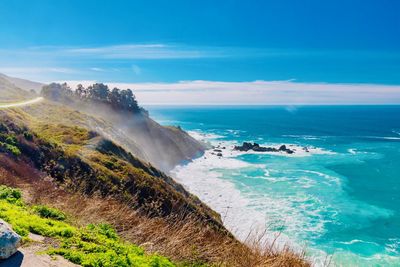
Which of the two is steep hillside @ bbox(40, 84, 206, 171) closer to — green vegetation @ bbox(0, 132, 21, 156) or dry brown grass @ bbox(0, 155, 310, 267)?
green vegetation @ bbox(0, 132, 21, 156)

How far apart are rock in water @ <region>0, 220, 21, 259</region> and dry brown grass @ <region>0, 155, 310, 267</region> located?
367 cm

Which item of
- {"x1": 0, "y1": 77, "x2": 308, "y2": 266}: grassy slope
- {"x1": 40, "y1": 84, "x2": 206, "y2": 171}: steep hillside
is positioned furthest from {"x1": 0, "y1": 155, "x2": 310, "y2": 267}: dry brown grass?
{"x1": 40, "y1": 84, "x2": 206, "y2": 171}: steep hillside

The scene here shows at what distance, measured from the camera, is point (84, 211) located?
12.4 meters

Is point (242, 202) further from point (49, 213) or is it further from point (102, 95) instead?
point (102, 95)

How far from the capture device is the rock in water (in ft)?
24.6

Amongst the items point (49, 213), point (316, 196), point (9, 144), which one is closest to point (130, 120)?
point (316, 196)

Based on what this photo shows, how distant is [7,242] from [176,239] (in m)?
4.69

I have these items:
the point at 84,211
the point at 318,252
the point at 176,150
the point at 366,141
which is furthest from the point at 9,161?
the point at 366,141

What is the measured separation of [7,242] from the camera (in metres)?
7.54

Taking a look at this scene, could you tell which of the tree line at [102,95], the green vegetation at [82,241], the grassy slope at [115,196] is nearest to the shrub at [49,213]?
the green vegetation at [82,241]

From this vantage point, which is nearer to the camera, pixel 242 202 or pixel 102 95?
pixel 242 202

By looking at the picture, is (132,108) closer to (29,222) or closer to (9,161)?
(9,161)

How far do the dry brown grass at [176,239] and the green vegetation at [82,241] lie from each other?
843 millimetres

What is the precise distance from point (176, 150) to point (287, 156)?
27212 millimetres
